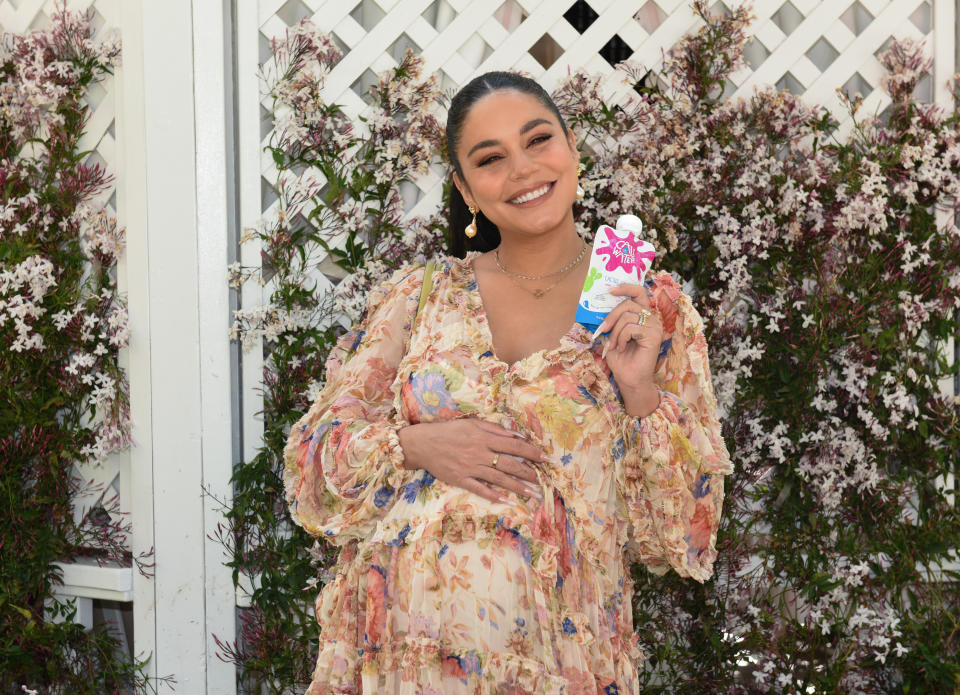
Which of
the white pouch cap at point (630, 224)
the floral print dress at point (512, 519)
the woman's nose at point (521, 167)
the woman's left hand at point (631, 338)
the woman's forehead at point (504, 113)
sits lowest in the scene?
the floral print dress at point (512, 519)

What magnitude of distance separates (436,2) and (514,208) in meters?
1.21

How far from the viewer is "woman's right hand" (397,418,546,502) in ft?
5.47

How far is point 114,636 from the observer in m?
3.01

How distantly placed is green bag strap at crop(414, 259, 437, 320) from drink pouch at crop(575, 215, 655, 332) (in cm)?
43

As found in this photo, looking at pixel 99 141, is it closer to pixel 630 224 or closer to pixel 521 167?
pixel 521 167

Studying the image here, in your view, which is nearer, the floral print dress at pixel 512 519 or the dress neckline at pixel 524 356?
the floral print dress at pixel 512 519

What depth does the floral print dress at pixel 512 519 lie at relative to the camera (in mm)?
1597

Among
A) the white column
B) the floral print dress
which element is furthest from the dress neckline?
the white column

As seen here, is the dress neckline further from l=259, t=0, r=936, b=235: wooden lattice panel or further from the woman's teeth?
l=259, t=0, r=936, b=235: wooden lattice panel

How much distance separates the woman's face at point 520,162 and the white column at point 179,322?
114 centimetres

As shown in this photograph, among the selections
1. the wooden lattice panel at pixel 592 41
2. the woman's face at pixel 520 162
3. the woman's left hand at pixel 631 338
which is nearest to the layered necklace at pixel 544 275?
the woman's face at pixel 520 162

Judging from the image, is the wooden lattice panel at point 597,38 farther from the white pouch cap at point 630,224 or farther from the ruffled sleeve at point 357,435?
the white pouch cap at point 630,224

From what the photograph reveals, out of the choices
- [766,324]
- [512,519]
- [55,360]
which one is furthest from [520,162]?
[55,360]

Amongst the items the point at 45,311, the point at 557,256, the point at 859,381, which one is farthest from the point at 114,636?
the point at 859,381
